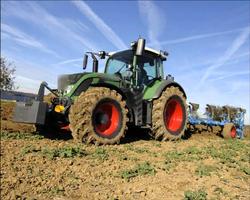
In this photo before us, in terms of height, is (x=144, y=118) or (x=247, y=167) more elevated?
(x=144, y=118)

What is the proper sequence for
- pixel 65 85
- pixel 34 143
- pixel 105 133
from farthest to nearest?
pixel 65 85 < pixel 105 133 < pixel 34 143

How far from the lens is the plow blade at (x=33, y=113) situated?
7055 mm

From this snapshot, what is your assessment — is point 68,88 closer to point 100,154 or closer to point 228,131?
point 100,154

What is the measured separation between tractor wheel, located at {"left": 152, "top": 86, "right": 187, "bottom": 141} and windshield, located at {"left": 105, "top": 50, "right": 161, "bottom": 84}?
0.69 metres

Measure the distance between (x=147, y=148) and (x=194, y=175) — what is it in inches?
85.2

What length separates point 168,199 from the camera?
4.35m

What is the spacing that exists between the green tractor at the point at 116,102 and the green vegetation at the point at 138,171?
77.6 inches

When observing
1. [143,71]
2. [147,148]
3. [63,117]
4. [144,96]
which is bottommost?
[147,148]

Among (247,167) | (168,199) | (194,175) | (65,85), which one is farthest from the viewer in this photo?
(65,85)

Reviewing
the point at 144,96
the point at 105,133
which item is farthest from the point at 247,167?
the point at 144,96

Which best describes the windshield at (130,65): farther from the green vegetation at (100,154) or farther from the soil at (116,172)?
the green vegetation at (100,154)

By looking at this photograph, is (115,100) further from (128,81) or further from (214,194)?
(214,194)

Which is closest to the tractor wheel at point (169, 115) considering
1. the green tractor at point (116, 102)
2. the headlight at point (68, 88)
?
the green tractor at point (116, 102)

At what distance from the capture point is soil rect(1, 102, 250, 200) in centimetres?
450
